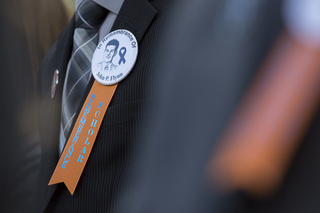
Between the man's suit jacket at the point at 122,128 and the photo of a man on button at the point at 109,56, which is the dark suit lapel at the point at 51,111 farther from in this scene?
the photo of a man on button at the point at 109,56

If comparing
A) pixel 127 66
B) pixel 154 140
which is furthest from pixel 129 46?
pixel 154 140

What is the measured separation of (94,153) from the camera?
38cm

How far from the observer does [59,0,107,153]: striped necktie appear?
48 centimetres

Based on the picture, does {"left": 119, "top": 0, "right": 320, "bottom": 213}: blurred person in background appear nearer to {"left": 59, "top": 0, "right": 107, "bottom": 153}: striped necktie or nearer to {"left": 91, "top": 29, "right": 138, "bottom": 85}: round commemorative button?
{"left": 91, "top": 29, "right": 138, "bottom": 85}: round commemorative button

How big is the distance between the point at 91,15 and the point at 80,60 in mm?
81

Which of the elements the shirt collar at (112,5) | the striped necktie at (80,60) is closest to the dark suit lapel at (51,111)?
the striped necktie at (80,60)

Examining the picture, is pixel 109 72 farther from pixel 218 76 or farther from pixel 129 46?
pixel 218 76

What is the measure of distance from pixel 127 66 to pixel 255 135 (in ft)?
0.64

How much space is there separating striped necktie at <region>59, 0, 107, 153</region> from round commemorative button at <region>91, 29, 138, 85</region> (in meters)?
0.07

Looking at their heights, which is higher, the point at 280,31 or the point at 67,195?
the point at 280,31

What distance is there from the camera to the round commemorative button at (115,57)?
1.23 ft

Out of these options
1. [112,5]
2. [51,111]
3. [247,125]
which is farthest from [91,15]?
[247,125]

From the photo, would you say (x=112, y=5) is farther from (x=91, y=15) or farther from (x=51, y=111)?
(x=51, y=111)

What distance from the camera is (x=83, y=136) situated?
1.29 feet
